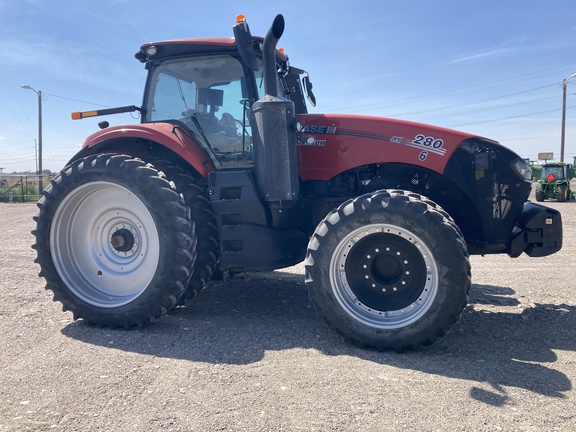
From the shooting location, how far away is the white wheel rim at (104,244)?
457cm

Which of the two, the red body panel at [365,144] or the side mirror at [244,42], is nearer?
the side mirror at [244,42]

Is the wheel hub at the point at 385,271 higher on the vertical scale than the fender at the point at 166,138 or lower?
lower

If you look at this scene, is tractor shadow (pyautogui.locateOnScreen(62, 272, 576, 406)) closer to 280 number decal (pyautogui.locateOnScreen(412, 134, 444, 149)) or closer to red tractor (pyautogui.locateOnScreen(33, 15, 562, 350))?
red tractor (pyautogui.locateOnScreen(33, 15, 562, 350))

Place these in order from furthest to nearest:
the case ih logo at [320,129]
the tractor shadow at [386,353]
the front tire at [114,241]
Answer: the case ih logo at [320,129]
the front tire at [114,241]
the tractor shadow at [386,353]

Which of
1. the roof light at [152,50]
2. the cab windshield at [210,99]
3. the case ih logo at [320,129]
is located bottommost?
the case ih logo at [320,129]

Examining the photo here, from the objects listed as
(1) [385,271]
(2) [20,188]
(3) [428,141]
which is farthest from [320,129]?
(2) [20,188]

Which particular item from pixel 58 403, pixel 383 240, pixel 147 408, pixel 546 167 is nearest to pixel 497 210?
pixel 383 240

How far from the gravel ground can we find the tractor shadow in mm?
13

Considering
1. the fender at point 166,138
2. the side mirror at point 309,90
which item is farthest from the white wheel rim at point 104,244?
the side mirror at point 309,90

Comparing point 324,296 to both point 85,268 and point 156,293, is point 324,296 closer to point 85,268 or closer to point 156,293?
point 156,293

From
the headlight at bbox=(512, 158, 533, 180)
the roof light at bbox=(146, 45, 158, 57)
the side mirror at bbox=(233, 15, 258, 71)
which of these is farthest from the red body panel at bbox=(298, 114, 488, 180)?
the roof light at bbox=(146, 45, 158, 57)

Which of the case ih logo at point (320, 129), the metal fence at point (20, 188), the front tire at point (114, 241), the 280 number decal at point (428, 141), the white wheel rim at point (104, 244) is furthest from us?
the metal fence at point (20, 188)

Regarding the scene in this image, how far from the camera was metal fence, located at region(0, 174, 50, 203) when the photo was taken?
28.0m

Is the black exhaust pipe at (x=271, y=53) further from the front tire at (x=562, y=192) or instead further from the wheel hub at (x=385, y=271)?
the front tire at (x=562, y=192)
